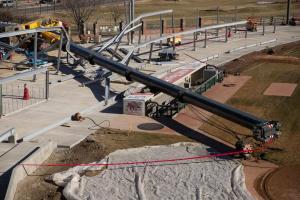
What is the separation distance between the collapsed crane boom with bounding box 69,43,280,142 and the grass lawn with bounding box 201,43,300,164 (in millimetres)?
1160

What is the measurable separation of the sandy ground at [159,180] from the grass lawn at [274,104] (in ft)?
10.2

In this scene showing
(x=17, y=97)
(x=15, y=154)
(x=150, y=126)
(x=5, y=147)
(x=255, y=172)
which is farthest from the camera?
(x=17, y=97)

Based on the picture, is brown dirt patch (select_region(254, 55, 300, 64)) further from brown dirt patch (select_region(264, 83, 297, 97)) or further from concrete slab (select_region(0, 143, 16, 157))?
concrete slab (select_region(0, 143, 16, 157))

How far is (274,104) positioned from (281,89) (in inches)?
166

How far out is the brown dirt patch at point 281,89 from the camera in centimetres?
3302

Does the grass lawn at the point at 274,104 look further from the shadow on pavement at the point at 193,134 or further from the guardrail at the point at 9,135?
the guardrail at the point at 9,135

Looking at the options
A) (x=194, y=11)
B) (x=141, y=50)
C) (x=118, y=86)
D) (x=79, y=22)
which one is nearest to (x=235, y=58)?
(x=141, y=50)

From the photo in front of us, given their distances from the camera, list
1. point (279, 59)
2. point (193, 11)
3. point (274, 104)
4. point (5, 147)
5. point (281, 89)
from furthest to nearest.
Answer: point (193, 11), point (279, 59), point (281, 89), point (274, 104), point (5, 147)

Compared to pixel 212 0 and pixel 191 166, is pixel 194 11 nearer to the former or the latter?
pixel 212 0

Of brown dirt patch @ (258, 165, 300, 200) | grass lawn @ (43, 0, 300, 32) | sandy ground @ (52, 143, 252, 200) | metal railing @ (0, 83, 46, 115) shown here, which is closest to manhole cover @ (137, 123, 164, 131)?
sandy ground @ (52, 143, 252, 200)

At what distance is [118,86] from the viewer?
33.9 metres

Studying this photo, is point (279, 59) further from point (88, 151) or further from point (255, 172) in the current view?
point (88, 151)

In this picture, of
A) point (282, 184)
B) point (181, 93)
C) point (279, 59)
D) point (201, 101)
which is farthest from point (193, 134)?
point (279, 59)

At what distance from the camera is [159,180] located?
63.5 feet
